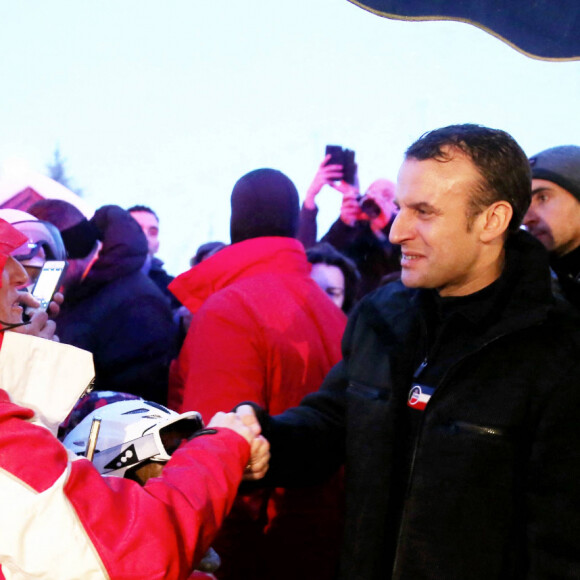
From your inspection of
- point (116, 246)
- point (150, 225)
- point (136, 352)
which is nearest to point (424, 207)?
point (136, 352)

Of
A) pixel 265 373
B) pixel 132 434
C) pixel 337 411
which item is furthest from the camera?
pixel 265 373

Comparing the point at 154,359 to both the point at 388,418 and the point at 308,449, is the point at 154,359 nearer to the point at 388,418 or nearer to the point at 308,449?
the point at 308,449

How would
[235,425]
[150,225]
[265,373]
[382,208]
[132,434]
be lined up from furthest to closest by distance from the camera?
[150,225] < [382,208] < [265,373] < [132,434] < [235,425]

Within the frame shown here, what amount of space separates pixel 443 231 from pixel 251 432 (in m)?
0.79

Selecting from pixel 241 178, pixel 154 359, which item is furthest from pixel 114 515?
pixel 154 359

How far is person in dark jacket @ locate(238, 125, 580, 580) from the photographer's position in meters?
1.78

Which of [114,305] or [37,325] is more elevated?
[37,325]

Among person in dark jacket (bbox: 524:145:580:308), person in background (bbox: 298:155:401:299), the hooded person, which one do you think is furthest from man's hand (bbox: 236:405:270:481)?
person in background (bbox: 298:155:401:299)

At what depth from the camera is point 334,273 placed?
4316 millimetres

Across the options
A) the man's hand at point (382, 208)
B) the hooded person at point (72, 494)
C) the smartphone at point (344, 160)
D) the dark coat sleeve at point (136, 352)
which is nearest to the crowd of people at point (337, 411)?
the hooded person at point (72, 494)

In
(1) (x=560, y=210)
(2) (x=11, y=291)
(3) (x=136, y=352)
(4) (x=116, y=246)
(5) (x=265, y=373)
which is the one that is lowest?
(3) (x=136, y=352)

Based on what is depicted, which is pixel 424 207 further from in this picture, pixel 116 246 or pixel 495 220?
pixel 116 246

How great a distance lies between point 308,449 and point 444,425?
1.67 feet

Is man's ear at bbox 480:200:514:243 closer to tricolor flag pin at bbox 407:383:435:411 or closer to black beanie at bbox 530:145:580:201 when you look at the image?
tricolor flag pin at bbox 407:383:435:411
